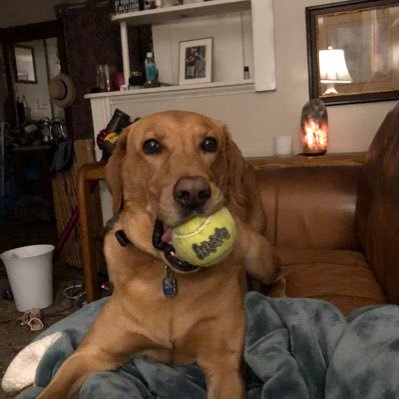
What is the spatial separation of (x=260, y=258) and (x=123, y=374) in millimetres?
657

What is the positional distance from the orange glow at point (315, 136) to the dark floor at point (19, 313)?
163 centimetres

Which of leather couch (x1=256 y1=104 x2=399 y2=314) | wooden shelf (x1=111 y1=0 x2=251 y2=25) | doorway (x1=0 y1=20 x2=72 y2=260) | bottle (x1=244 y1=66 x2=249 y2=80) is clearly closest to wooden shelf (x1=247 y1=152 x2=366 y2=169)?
leather couch (x1=256 y1=104 x2=399 y2=314)

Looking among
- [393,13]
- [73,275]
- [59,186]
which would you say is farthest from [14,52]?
[393,13]

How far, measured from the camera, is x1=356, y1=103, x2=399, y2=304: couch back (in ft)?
4.28

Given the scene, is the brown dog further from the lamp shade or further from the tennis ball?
the lamp shade

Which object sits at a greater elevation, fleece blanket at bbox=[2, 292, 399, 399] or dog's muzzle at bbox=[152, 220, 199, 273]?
dog's muzzle at bbox=[152, 220, 199, 273]

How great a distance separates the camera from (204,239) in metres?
0.99

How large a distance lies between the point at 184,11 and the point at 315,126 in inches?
40.2

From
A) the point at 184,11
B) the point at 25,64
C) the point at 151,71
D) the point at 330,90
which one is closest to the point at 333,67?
the point at 330,90

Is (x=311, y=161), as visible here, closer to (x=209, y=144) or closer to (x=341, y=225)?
(x=341, y=225)

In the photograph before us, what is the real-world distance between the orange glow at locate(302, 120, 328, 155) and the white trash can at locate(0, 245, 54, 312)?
160 cm

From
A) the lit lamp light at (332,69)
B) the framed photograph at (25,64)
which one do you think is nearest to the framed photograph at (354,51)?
the lit lamp light at (332,69)

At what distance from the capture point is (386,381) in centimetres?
82

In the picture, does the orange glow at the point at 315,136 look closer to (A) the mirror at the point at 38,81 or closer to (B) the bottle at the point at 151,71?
(B) the bottle at the point at 151,71
